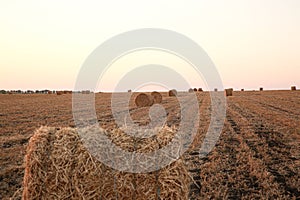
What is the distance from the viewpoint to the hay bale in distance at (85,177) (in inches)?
166

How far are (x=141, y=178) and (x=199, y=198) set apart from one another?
1860mm

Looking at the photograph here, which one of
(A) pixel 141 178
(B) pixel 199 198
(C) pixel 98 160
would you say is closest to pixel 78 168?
(C) pixel 98 160

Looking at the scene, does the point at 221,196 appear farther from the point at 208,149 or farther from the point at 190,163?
the point at 208,149

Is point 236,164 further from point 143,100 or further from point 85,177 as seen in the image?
point 143,100

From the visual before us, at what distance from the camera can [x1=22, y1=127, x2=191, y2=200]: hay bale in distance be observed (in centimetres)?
422

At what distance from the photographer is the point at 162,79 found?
9742 millimetres

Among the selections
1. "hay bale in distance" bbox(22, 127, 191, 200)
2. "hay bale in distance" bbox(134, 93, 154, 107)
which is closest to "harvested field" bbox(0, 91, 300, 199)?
"hay bale in distance" bbox(22, 127, 191, 200)

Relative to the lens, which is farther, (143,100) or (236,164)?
(143,100)

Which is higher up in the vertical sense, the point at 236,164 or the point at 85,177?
the point at 85,177

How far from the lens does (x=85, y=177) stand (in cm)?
423

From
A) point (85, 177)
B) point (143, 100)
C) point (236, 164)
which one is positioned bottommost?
point (236, 164)

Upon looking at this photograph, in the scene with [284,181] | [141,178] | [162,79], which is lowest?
[284,181]

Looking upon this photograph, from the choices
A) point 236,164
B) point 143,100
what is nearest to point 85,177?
point 236,164

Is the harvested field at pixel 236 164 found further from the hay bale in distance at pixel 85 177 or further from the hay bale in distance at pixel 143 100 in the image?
the hay bale in distance at pixel 143 100
